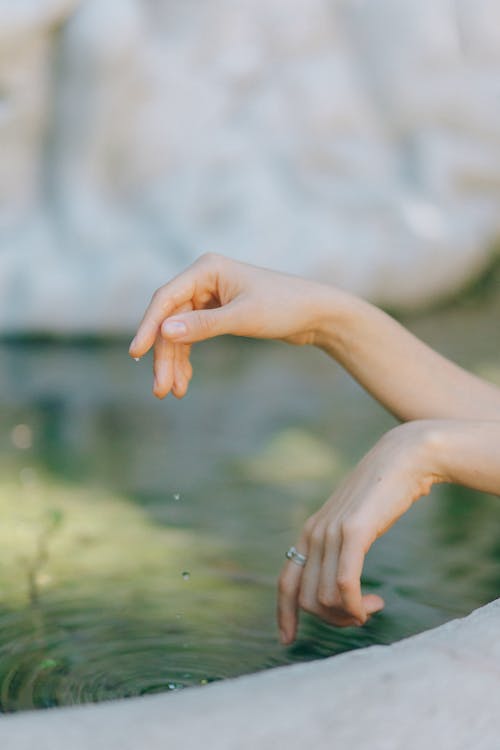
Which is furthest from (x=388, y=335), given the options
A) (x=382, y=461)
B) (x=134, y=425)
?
(x=134, y=425)

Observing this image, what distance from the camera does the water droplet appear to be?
2.59 m

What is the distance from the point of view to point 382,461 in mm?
1475

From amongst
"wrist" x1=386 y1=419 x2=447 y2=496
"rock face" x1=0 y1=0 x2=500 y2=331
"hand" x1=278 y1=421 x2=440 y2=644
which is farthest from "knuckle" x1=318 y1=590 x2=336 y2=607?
"rock face" x1=0 y1=0 x2=500 y2=331

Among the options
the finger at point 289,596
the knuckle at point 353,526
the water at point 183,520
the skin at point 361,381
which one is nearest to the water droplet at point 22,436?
the water at point 183,520

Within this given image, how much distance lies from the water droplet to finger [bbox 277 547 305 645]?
1188mm

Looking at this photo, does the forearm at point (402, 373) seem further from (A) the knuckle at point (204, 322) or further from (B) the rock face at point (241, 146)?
(B) the rock face at point (241, 146)

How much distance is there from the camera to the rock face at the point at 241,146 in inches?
138

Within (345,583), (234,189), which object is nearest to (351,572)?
(345,583)

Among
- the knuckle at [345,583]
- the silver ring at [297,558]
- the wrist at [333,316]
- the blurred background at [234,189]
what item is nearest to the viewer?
the knuckle at [345,583]

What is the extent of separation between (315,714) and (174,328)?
21.2 inches

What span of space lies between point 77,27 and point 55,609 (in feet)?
7.32

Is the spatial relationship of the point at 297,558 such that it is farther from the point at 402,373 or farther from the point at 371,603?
the point at 402,373

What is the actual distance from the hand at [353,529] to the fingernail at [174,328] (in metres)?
0.27

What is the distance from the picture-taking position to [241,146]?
3666mm
